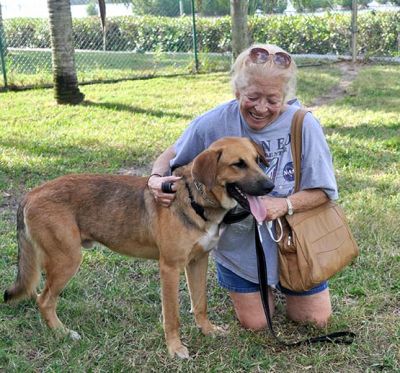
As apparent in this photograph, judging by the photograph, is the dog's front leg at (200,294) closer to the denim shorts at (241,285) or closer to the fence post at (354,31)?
the denim shorts at (241,285)

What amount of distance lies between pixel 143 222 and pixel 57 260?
1.88ft

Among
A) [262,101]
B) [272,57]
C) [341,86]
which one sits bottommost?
[341,86]

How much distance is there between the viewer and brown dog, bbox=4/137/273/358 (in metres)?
3.24

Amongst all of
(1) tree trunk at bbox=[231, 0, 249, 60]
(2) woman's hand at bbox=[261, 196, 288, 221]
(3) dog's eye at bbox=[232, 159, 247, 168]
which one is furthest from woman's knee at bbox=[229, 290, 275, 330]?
(1) tree trunk at bbox=[231, 0, 249, 60]

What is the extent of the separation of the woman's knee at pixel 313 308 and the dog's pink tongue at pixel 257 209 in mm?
837

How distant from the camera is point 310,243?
3514mm

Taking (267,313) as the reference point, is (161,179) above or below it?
above

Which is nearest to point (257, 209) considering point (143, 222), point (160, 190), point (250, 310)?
point (160, 190)

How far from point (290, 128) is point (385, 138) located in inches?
190

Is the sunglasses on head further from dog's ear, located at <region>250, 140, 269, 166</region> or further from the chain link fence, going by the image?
the chain link fence

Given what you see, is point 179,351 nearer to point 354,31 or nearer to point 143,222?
point 143,222

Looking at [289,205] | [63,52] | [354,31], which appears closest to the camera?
[289,205]

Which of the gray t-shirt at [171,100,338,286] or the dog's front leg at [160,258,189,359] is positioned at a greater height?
the gray t-shirt at [171,100,338,286]

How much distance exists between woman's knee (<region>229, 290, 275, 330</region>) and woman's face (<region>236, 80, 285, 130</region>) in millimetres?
1143
